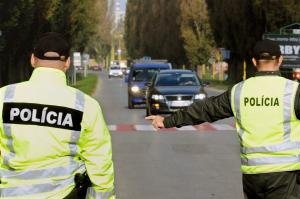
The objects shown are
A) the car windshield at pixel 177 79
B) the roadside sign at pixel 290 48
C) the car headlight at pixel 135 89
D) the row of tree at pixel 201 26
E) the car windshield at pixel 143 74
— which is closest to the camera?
the car windshield at pixel 177 79

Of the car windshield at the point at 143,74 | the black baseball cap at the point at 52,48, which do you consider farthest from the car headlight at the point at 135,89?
the black baseball cap at the point at 52,48

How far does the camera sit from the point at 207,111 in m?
5.35

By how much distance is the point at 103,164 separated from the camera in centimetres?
400

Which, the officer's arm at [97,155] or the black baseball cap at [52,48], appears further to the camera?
the black baseball cap at [52,48]

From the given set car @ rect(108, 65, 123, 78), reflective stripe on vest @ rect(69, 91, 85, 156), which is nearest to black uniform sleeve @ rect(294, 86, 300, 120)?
reflective stripe on vest @ rect(69, 91, 85, 156)

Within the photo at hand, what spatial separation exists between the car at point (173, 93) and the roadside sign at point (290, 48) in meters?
14.0

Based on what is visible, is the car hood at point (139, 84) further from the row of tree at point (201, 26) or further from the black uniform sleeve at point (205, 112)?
the black uniform sleeve at point (205, 112)

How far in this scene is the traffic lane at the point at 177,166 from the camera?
32.8ft

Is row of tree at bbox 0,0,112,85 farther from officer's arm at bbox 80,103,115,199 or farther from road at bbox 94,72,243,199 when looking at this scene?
officer's arm at bbox 80,103,115,199

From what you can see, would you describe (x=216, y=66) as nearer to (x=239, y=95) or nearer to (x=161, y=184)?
(x=161, y=184)

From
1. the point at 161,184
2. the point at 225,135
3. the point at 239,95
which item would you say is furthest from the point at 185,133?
the point at 239,95

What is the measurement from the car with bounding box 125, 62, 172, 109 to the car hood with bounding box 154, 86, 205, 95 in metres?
5.43

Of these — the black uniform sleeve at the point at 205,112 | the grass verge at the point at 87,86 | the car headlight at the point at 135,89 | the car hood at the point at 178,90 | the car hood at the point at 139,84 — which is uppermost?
the black uniform sleeve at the point at 205,112

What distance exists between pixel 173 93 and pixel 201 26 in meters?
54.9
